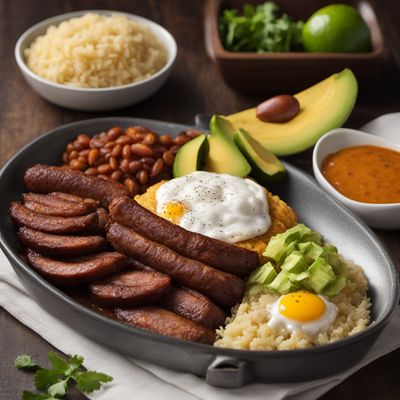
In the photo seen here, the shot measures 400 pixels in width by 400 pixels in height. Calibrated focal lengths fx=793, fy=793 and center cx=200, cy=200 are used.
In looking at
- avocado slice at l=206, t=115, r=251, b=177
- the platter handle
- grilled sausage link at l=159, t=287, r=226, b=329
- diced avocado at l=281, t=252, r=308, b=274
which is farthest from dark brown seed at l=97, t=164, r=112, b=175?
the platter handle

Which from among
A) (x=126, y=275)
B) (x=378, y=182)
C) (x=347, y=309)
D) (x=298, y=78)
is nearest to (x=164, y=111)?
(x=298, y=78)

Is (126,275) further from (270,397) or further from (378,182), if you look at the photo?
(378,182)

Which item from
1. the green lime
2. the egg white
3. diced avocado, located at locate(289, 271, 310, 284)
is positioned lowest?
the egg white

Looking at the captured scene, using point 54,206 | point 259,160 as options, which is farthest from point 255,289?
point 54,206

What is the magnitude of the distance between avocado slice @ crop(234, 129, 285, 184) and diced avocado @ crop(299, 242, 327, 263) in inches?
33.5

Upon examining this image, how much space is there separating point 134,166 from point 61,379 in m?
1.61

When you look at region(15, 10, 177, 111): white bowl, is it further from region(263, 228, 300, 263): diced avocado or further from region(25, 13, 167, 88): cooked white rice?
region(263, 228, 300, 263): diced avocado

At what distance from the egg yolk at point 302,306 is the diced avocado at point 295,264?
0.50 feet

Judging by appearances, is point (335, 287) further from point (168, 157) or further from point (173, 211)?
point (168, 157)

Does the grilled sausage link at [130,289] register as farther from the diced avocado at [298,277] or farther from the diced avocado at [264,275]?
the diced avocado at [298,277]

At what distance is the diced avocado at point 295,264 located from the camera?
390 cm

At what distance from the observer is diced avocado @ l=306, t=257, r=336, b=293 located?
3.83 m

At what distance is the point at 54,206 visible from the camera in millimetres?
4422

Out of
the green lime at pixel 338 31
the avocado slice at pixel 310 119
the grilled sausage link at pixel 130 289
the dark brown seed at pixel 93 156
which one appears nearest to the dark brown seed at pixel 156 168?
the dark brown seed at pixel 93 156
